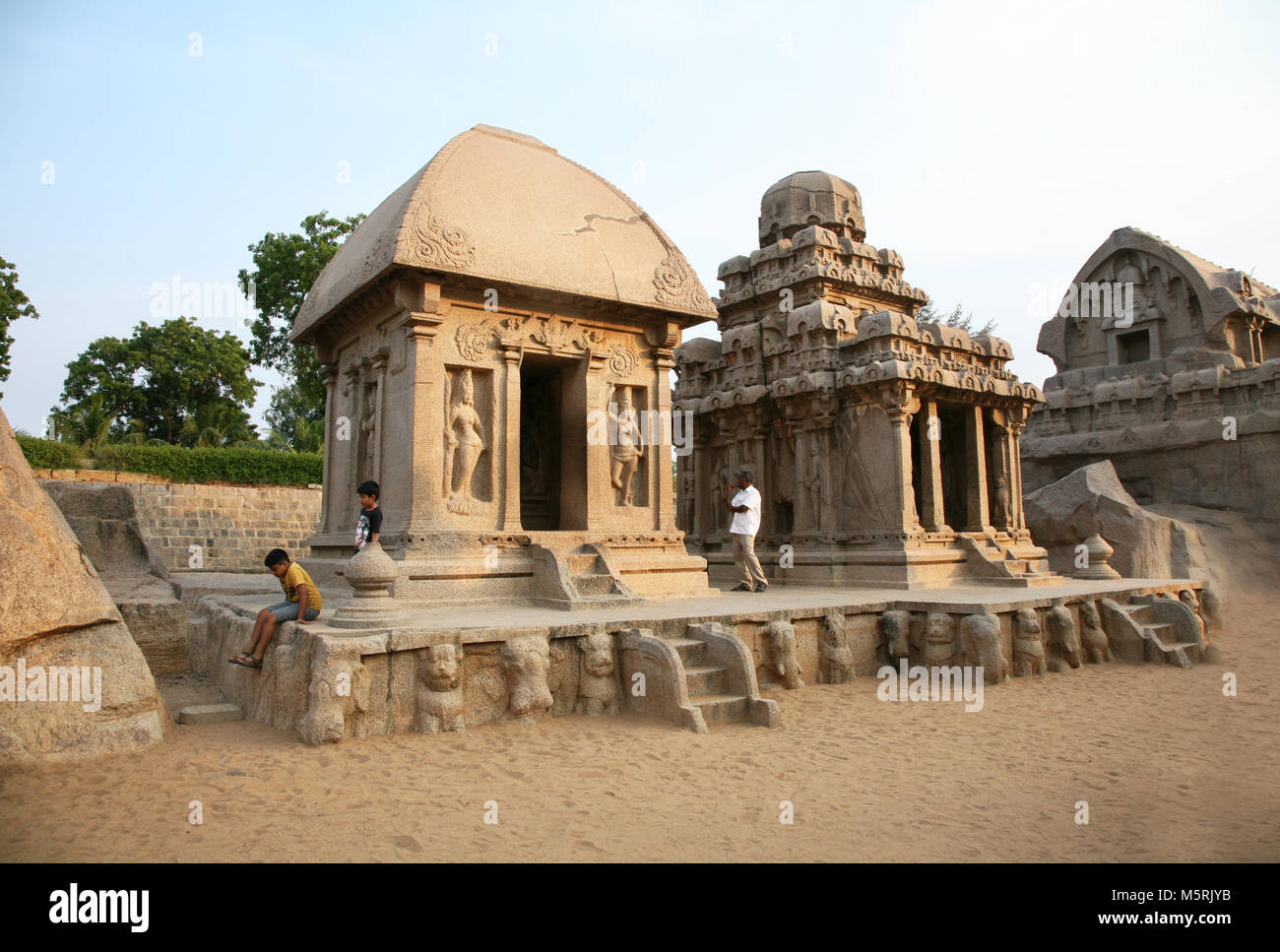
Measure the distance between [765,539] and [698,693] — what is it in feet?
23.6

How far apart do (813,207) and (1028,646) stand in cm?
881

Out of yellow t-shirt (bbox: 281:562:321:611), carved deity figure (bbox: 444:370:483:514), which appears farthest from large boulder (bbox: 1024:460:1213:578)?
yellow t-shirt (bbox: 281:562:321:611)

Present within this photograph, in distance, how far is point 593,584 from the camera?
8.35m

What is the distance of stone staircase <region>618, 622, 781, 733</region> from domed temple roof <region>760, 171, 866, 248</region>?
383 inches

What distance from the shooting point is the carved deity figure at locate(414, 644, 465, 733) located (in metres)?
5.62

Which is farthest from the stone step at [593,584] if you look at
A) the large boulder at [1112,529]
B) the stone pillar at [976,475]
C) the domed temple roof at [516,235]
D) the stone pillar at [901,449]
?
the large boulder at [1112,529]

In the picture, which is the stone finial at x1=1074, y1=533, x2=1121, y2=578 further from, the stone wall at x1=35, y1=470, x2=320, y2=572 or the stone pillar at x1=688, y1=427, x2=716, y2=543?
the stone wall at x1=35, y1=470, x2=320, y2=572

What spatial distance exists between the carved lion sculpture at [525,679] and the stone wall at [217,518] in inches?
619

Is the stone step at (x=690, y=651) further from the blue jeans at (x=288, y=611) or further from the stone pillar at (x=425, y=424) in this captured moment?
the stone pillar at (x=425, y=424)

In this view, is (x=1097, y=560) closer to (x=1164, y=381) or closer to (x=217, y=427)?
(x=1164, y=381)

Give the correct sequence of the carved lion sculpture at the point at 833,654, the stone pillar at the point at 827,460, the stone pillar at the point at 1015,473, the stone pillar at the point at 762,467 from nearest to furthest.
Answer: the carved lion sculpture at the point at 833,654 → the stone pillar at the point at 827,460 → the stone pillar at the point at 762,467 → the stone pillar at the point at 1015,473

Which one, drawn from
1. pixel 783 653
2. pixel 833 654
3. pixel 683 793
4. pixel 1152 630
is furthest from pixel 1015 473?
pixel 683 793

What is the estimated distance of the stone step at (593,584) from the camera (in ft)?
27.2

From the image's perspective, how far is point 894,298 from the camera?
1441 cm
